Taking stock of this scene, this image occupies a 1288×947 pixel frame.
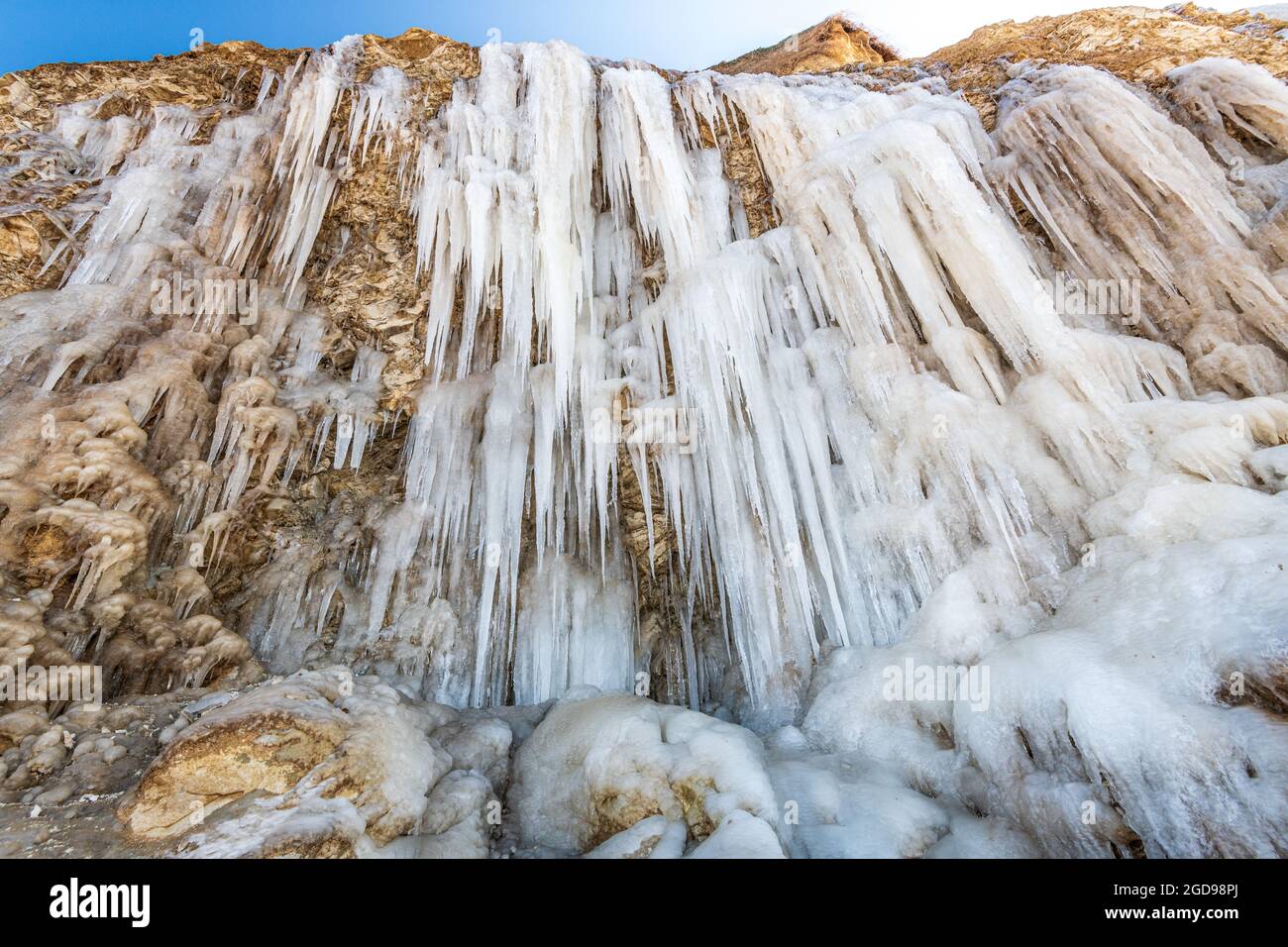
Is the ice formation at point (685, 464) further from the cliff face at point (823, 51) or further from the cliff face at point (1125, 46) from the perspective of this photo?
the cliff face at point (823, 51)

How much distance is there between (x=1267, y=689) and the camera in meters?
2.74

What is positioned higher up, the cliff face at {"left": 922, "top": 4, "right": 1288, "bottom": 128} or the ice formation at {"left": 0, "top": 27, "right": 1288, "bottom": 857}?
the cliff face at {"left": 922, "top": 4, "right": 1288, "bottom": 128}

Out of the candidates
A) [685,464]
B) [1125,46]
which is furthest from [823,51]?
[685,464]

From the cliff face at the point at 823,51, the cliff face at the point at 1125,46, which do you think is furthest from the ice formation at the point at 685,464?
the cliff face at the point at 823,51

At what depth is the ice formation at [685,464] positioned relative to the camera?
130 inches

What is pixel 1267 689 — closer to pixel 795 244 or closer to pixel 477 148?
pixel 795 244

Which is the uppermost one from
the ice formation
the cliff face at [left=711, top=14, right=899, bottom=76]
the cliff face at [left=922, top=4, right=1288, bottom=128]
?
the cliff face at [left=711, top=14, right=899, bottom=76]

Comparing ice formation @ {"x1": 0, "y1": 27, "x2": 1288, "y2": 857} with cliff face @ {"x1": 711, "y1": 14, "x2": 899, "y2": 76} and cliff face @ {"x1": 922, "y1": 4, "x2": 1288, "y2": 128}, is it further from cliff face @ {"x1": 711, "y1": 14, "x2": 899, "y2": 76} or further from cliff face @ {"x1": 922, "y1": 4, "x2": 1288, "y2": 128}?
cliff face @ {"x1": 711, "y1": 14, "x2": 899, "y2": 76}

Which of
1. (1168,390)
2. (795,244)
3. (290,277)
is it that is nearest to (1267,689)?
(1168,390)

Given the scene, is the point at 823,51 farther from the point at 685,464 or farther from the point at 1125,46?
the point at 685,464

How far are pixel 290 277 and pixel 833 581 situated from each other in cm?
766

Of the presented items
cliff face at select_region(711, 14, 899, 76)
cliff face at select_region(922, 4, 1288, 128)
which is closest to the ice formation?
cliff face at select_region(922, 4, 1288, 128)

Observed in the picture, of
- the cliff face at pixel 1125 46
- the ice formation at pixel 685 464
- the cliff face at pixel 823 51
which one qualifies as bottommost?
the ice formation at pixel 685 464

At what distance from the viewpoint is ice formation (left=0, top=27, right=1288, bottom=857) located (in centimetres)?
330
